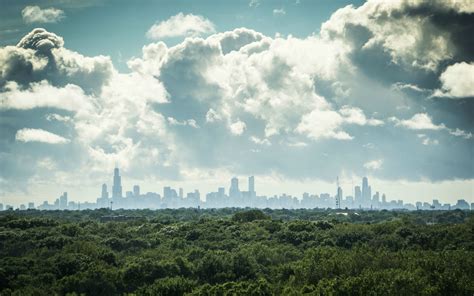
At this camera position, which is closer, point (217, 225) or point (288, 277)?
point (288, 277)

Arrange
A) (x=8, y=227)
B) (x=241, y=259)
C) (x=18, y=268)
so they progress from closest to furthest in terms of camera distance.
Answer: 1. (x=18, y=268)
2. (x=241, y=259)
3. (x=8, y=227)

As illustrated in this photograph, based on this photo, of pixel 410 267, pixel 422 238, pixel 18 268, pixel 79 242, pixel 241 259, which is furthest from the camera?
pixel 422 238

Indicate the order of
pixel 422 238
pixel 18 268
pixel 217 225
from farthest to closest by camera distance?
1. pixel 217 225
2. pixel 422 238
3. pixel 18 268

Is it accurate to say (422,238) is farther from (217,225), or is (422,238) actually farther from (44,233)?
(44,233)

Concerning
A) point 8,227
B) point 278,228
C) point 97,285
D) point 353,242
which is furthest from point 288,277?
point 8,227

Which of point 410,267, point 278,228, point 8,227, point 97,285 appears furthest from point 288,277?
point 8,227

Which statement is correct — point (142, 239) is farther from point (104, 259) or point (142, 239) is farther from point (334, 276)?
point (334, 276)
